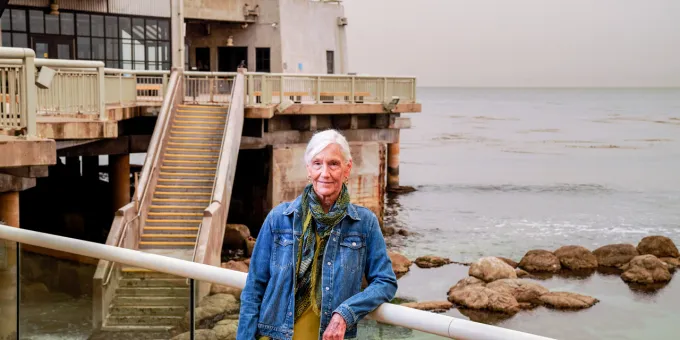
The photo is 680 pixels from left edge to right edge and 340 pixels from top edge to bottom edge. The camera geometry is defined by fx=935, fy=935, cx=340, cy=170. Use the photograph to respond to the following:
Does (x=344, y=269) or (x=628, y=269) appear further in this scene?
(x=628, y=269)

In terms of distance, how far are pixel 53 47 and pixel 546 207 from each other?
126ft

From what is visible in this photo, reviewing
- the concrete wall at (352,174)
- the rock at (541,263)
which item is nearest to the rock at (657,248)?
the rock at (541,263)

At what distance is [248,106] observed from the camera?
1187 inches

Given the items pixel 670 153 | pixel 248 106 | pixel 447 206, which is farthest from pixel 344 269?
pixel 670 153

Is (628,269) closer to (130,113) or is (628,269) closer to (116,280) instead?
(130,113)

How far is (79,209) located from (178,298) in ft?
105

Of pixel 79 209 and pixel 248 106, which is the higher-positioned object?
pixel 248 106

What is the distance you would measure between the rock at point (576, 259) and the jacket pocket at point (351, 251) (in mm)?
31992

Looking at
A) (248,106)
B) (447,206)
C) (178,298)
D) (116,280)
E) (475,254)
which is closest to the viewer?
(178,298)

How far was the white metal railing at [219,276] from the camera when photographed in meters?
4.45

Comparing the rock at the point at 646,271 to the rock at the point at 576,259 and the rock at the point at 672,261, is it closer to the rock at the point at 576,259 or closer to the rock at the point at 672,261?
the rock at the point at 672,261

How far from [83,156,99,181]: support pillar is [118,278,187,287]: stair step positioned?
118ft

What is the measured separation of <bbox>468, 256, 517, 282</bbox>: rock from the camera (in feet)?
103

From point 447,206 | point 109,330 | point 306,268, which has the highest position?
point 306,268
